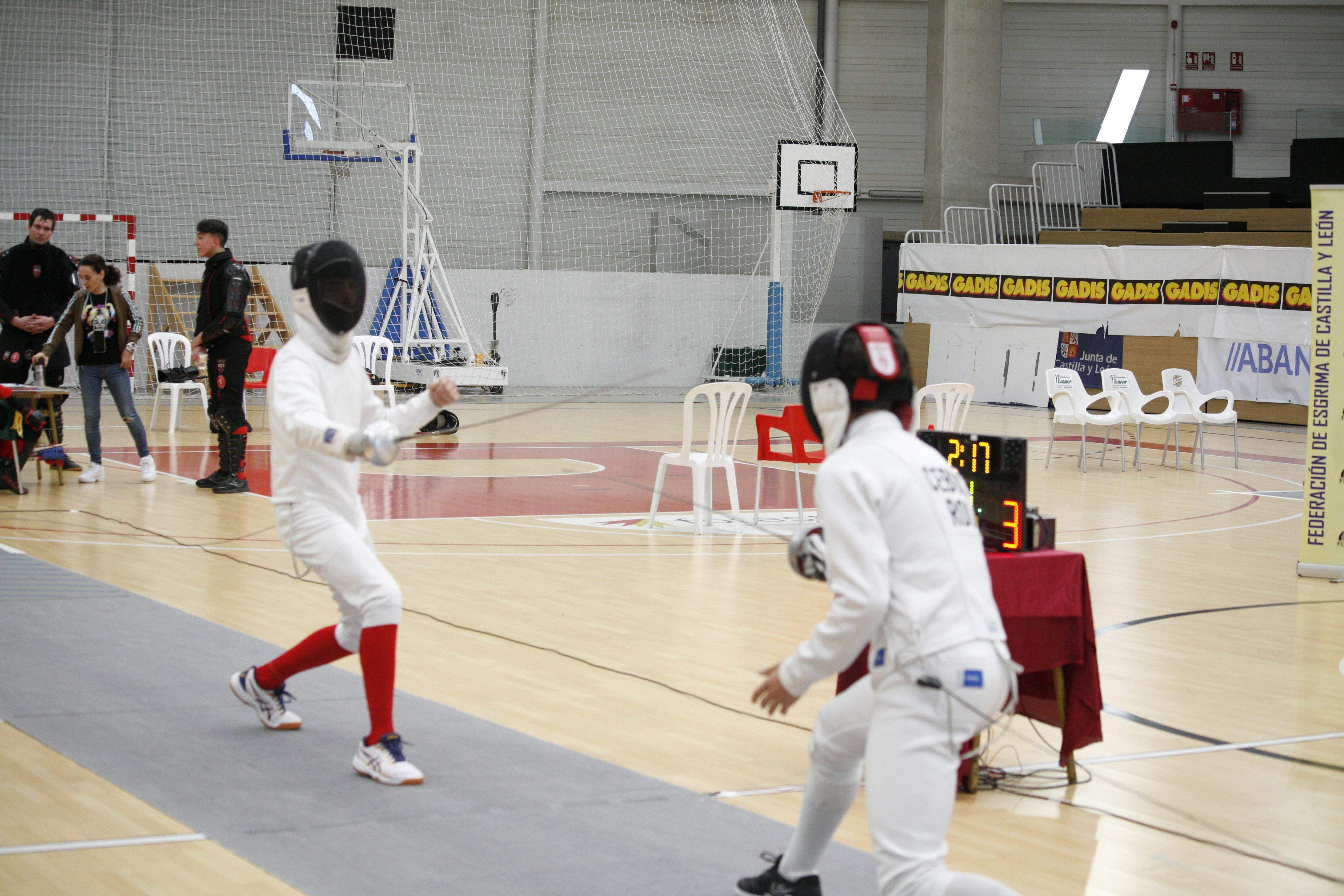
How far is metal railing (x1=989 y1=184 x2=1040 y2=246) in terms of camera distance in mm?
22859

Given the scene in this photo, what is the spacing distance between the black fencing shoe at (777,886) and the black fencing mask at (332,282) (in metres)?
2.03

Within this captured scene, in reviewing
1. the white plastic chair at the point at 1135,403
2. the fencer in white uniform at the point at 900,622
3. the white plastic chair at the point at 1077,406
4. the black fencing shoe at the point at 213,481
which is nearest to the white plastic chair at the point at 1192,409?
the white plastic chair at the point at 1135,403

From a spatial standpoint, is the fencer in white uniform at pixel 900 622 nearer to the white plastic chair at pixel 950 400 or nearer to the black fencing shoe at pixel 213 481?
the white plastic chair at pixel 950 400

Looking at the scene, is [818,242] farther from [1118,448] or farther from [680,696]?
[680,696]

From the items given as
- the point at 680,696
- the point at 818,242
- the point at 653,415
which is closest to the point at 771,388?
the point at 818,242

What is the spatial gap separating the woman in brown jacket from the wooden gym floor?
0.62 m

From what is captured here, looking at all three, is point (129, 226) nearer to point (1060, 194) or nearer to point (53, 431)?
point (53, 431)

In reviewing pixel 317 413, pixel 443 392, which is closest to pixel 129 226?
pixel 317 413

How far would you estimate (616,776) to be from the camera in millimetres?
3879

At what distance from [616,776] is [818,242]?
19.4 m

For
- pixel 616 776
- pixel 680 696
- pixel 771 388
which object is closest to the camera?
pixel 616 776

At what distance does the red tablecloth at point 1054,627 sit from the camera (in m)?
3.89

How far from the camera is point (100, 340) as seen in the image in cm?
938

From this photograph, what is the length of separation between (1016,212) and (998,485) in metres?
20.4
